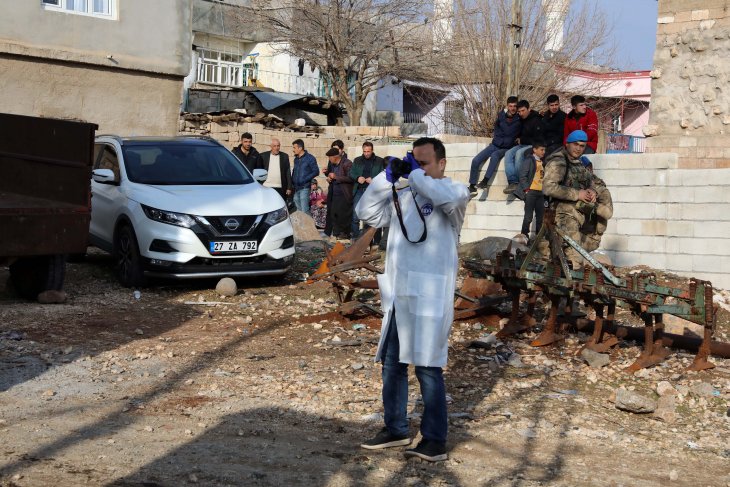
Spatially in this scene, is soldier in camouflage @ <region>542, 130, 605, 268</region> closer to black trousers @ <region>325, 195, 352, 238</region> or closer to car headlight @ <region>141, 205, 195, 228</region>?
car headlight @ <region>141, 205, 195, 228</region>

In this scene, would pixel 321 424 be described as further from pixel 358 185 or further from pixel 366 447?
pixel 358 185

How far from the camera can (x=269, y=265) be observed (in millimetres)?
11234

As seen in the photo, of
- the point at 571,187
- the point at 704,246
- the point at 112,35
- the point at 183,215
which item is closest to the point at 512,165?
the point at 704,246

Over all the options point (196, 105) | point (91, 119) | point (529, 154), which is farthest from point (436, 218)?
point (196, 105)

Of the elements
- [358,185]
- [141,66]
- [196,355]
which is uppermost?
[141,66]

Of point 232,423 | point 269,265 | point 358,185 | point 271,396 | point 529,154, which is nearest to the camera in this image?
point 232,423

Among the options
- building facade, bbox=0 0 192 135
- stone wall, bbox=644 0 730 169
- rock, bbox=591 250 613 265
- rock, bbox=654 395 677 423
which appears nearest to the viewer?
rock, bbox=654 395 677 423

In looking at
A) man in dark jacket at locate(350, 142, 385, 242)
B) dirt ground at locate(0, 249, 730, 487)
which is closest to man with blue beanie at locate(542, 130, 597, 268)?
dirt ground at locate(0, 249, 730, 487)

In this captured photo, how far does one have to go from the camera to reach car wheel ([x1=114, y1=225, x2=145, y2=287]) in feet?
36.2

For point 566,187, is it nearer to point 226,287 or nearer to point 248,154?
point 226,287

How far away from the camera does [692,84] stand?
1540 centimetres

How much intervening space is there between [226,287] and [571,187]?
395cm

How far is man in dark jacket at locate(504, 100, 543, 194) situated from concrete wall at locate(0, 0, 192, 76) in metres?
9.80

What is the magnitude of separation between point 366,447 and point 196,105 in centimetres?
3455
